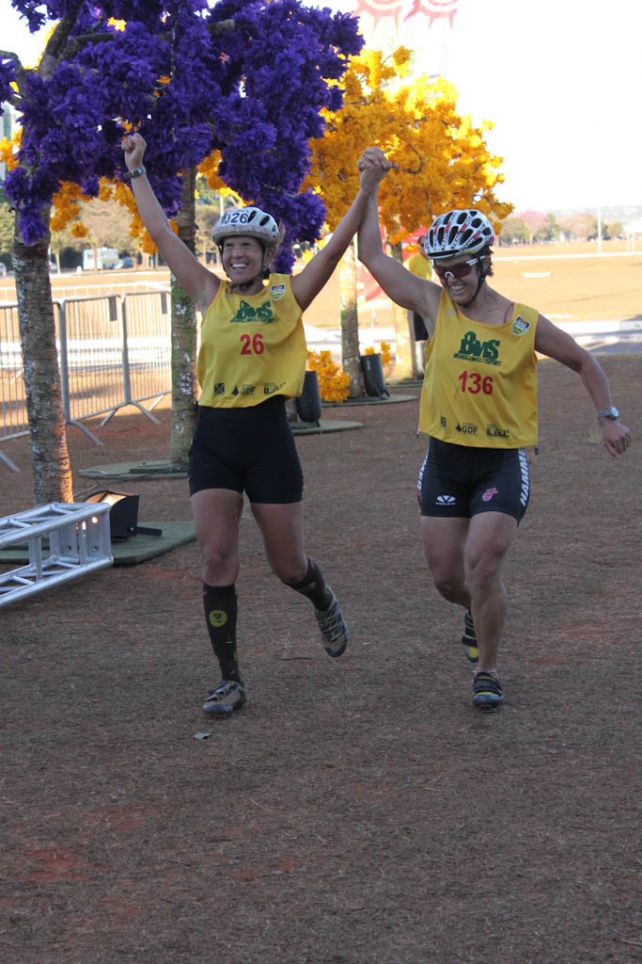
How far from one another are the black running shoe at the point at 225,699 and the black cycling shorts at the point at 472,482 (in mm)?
1112

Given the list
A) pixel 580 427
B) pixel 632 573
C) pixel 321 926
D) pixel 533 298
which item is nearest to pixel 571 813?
pixel 321 926

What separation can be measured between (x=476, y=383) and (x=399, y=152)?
14811 mm

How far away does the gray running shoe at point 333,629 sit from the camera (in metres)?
6.52

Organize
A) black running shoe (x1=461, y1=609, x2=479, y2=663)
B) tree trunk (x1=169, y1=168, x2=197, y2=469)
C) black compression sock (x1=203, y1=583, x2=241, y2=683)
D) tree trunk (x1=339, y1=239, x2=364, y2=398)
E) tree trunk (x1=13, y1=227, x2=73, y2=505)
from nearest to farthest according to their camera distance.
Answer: black compression sock (x1=203, y1=583, x2=241, y2=683)
black running shoe (x1=461, y1=609, x2=479, y2=663)
tree trunk (x1=13, y1=227, x2=73, y2=505)
tree trunk (x1=169, y1=168, x2=197, y2=469)
tree trunk (x1=339, y1=239, x2=364, y2=398)

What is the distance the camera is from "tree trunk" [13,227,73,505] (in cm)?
908

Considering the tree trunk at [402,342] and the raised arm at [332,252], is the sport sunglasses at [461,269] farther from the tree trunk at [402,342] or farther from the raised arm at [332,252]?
the tree trunk at [402,342]

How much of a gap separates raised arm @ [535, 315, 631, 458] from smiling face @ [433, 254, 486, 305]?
12.4 inches

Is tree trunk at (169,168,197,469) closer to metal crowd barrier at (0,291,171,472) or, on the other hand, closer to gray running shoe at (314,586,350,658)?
metal crowd barrier at (0,291,171,472)

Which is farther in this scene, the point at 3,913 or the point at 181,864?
the point at 181,864

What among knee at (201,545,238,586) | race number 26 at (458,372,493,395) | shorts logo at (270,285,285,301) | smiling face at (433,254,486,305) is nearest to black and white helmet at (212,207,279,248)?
shorts logo at (270,285,285,301)

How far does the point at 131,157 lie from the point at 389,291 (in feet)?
4.25

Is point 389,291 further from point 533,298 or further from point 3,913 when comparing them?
point 533,298

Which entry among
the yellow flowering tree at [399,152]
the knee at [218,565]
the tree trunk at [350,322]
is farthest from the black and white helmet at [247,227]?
the tree trunk at [350,322]

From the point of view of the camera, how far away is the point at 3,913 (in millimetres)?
4043
